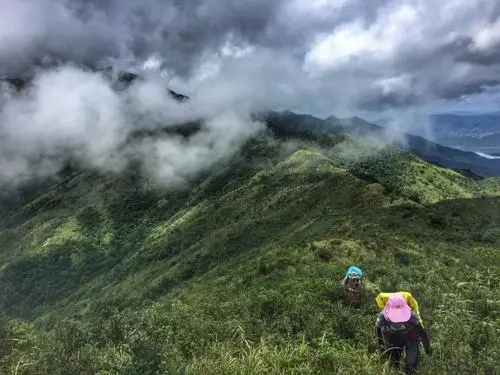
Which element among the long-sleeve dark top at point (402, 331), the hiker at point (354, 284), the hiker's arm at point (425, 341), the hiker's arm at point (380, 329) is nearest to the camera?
the hiker's arm at point (425, 341)

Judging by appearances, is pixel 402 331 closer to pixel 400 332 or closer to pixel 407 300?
pixel 400 332

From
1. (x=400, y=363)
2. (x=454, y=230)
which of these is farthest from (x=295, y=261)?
(x=400, y=363)

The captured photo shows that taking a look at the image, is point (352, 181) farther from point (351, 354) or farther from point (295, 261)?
point (351, 354)

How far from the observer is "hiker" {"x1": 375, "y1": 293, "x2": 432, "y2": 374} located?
12.4 m

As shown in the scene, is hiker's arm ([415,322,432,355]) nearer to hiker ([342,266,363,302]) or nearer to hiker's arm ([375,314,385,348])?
hiker's arm ([375,314,385,348])

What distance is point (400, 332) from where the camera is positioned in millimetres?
12742

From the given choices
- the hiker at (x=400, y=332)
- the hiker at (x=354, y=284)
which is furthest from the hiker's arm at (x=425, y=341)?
the hiker at (x=354, y=284)

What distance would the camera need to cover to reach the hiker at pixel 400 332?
12.4m

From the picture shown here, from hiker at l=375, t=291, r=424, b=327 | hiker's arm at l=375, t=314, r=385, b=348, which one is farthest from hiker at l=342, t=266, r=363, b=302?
hiker's arm at l=375, t=314, r=385, b=348

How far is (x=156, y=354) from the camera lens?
1016cm

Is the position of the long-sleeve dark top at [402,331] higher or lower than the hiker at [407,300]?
lower

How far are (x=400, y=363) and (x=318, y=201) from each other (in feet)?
439

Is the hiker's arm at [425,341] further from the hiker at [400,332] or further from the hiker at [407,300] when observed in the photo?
the hiker at [407,300]

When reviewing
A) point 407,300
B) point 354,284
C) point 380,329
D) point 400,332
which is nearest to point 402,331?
point 400,332
